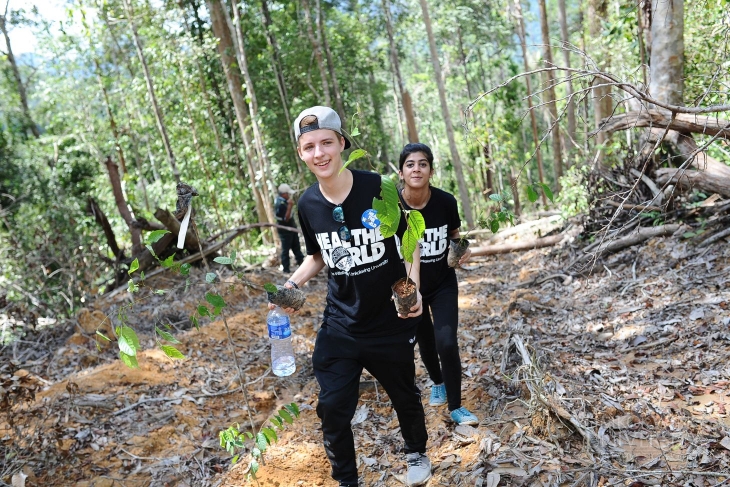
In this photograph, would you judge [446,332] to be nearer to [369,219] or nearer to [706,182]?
[369,219]

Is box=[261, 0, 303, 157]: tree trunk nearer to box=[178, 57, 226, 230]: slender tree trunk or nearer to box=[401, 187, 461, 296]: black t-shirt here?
box=[178, 57, 226, 230]: slender tree trunk

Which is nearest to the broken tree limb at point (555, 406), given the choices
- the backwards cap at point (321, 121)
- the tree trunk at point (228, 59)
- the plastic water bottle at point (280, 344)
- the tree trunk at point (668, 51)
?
the plastic water bottle at point (280, 344)

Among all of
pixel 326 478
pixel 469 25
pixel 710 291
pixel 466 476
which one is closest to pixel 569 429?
pixel 466 476

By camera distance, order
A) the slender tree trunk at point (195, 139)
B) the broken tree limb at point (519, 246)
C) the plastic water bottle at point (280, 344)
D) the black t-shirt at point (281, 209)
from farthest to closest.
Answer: the slender tree trunk at point (195, 139)
the black t-shirt at point (281, 209)
the broken tree limb at point (519, 246)
the plastic water bottle at point (280, 344)

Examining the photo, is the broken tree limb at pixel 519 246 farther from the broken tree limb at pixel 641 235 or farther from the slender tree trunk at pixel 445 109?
the slender tree trunk at pixel 445 109

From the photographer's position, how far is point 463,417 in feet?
12.2

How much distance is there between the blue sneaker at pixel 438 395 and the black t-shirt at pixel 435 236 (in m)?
0.83

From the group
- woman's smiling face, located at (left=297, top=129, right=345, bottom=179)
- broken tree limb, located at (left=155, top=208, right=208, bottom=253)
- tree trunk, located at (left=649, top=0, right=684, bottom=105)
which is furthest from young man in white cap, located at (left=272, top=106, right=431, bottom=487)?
broken tree limb, located at (left=155, top=208, right=208, bottom=253)

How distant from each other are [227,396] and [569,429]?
3.35 metres

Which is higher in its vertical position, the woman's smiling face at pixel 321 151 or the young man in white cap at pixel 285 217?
the woman's smiling face at pixel 321 151

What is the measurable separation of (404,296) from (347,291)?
36cm

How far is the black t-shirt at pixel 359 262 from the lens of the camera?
283cm

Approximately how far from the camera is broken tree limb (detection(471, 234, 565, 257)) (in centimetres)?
970

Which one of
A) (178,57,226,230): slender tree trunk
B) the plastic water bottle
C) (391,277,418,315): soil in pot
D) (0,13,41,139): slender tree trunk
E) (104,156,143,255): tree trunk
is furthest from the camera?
(0,13,41,139): slender tree trunk
